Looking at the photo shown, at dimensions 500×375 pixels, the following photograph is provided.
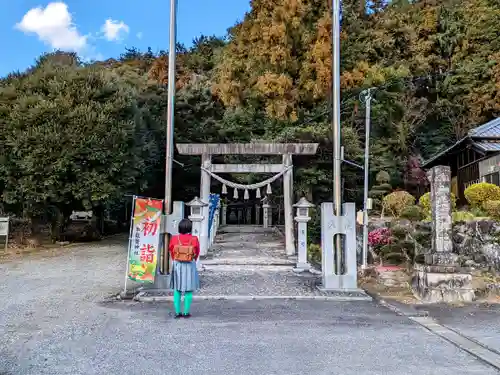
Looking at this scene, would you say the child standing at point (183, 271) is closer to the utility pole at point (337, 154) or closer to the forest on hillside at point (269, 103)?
the utility pole at point (337, 154)

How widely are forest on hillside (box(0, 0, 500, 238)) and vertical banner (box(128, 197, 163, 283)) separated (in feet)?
27.7

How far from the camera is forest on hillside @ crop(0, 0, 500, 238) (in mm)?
16578

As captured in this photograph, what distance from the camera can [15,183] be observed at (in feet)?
54.7

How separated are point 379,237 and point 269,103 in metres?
10.7

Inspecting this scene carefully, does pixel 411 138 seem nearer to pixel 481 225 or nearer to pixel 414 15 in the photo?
pixel 414 15

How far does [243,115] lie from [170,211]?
555 inches

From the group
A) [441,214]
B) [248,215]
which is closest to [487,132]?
[441,214]

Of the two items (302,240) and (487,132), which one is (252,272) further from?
(487,132)

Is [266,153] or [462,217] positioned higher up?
[266,153]

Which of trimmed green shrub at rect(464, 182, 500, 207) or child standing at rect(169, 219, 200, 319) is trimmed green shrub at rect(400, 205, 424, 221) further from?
child standing at rect(169, 219, 200, 319)

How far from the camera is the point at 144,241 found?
→ 8.54 m

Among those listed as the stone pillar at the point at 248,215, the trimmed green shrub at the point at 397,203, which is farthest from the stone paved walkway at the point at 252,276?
the stone pillar at the point at 248,215

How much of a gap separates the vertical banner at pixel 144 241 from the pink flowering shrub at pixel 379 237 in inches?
283

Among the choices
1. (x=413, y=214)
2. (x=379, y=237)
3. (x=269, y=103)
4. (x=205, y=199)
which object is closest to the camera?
(x=379, y=237)
